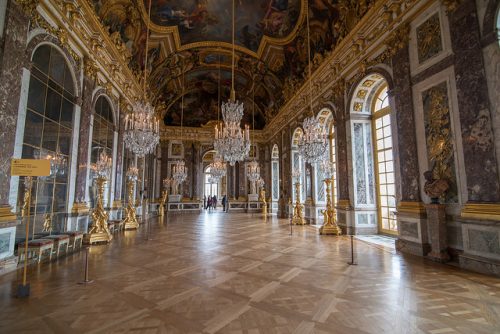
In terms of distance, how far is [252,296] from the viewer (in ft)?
10.5

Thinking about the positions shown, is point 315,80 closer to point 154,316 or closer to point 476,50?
point 476,50

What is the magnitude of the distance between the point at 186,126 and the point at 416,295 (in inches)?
750

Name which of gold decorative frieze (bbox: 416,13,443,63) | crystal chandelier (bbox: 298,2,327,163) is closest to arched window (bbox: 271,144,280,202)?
crystal chandelier (bbox: 298,2,327,163)

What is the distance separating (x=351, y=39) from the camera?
26.9 ft

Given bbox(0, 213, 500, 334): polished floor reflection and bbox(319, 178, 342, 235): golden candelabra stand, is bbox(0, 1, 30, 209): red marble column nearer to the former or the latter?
bbox(0, 213, 500, 334): polished floor reflection

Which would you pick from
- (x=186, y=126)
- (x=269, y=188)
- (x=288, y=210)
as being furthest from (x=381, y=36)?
(x=186, y=126)

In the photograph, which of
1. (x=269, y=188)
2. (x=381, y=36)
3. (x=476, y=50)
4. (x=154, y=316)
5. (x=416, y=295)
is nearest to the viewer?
(x=154, y=316)

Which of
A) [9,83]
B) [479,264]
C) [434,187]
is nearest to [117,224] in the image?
[9,83]

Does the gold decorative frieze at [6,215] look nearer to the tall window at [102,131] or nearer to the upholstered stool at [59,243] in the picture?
the upholstered stool at [59,243]

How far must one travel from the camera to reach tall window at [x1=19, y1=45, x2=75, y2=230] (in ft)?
17.8

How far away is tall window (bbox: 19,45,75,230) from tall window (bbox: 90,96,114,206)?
1514 millimetres

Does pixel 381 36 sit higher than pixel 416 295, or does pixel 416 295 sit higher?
pixel 381 36

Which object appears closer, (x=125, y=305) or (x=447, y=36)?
(x=125, y=305)

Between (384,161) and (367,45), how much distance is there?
3.62 meters
